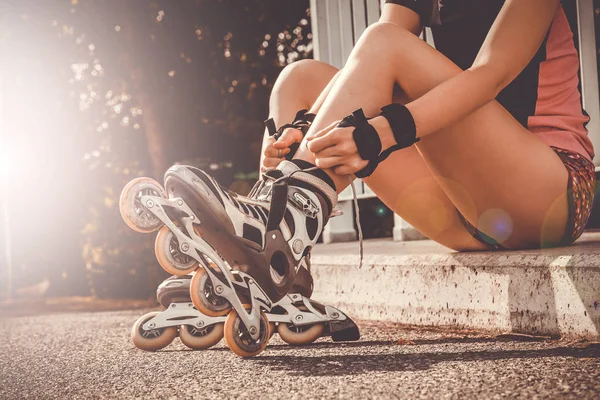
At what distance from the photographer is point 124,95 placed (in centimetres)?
629

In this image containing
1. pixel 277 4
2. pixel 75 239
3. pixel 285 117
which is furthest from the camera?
pixel 75 239

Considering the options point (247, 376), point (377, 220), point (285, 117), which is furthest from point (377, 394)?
point (377, 220)

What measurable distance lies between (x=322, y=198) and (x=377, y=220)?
3.66 metres

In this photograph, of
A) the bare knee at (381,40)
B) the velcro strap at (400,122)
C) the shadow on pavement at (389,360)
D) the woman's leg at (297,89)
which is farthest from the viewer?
the woman's leg at (297,89)

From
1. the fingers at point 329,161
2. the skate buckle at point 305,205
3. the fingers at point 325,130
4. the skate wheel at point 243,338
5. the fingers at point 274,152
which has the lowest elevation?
the skate wheel at point 243,338

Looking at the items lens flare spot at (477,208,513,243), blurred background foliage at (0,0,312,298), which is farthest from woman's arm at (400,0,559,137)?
blurred background foliage at (0,0,312,298)

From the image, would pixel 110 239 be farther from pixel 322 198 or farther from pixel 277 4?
pixel 322 198

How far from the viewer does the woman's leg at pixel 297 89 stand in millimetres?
2246

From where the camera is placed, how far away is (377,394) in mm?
1354

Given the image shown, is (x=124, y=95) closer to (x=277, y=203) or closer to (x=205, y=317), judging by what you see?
(x=205, y=317)

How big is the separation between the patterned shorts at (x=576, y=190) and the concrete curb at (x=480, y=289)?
0.06 meters

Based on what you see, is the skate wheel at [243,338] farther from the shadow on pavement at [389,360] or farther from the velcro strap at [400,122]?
the velcro strap at [400,122]

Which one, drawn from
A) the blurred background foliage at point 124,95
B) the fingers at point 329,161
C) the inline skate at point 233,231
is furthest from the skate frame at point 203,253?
the blurred background foliage at point 124,95

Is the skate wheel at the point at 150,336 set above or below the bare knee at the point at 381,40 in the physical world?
below
